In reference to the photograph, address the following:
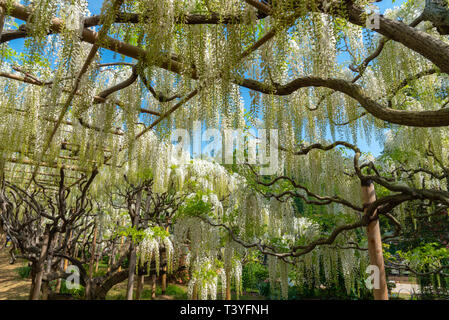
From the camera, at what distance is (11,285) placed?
8.77 metres

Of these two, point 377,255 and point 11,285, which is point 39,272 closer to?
point 377,255

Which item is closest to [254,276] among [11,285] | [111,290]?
[111,290]

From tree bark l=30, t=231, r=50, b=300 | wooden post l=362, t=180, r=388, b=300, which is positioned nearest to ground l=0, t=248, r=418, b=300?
tree bark l=30, t=231, r=50, b=300

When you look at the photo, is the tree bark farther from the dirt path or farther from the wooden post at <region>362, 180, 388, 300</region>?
the wooden post at <region>362, 180, 388, 300</region>

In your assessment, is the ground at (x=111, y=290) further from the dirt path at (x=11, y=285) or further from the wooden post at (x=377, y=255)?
the wooden post at (x=377, y=255)

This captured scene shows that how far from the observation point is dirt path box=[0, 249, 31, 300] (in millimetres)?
7691

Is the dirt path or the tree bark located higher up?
the tree bark

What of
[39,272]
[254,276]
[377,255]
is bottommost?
[254,276]

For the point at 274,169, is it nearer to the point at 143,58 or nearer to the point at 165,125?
the point at 165,125

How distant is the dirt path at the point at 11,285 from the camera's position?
7.69 meters

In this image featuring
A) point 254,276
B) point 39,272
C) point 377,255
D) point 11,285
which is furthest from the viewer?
point 254,276

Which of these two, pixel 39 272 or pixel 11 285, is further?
pixel 11 285
